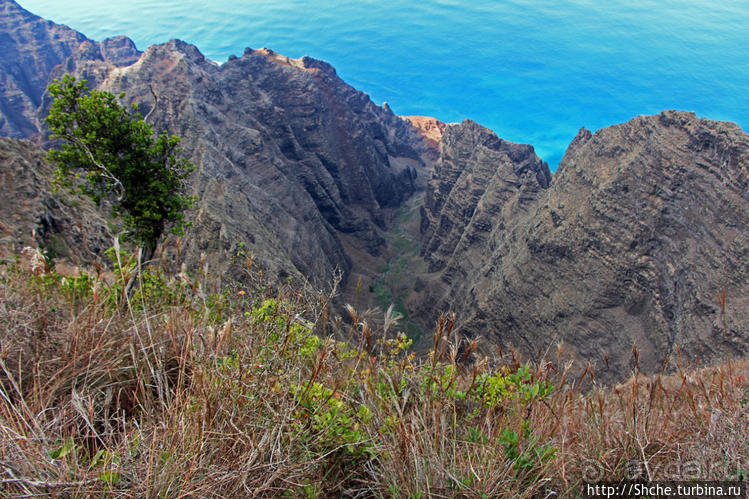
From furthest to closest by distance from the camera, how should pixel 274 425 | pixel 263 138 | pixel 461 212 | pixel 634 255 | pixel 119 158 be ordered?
1. pixel 263 138
2. pixel 461 212
3. pixel 634 255
4. pixel 119 158
5. pixel 274 425

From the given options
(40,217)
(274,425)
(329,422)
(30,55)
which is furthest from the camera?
(30,55)

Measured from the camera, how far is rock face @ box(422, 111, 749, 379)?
878 inches

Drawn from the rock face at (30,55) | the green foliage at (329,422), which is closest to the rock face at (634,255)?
the green foliage at (329,422)

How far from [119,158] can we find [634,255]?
94.1ft

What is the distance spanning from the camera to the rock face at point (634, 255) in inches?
878

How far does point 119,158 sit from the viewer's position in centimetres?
1517

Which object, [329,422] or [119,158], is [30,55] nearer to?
[119,158]

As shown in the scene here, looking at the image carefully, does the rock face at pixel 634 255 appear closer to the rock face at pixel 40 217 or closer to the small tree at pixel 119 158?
the small tree at pixel 119 158

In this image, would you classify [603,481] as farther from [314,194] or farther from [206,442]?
[314,194]

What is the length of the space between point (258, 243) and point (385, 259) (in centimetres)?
4148

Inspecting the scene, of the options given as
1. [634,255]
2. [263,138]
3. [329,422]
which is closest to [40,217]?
[329,422]

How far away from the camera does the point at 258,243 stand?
31.5 m

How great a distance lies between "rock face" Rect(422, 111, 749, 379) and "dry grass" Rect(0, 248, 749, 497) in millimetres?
16844

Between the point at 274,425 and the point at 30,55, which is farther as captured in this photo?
the point at 30,55
